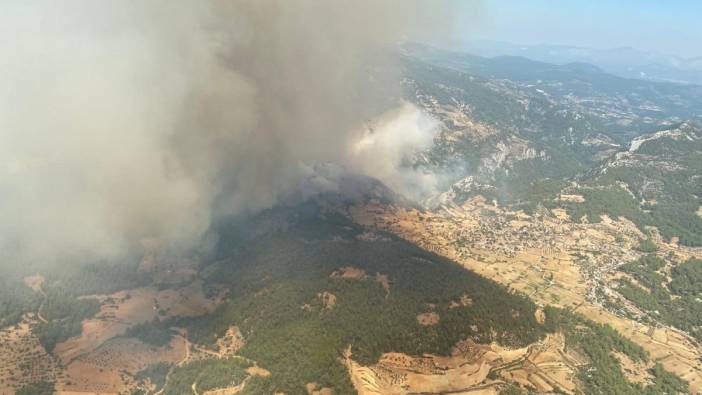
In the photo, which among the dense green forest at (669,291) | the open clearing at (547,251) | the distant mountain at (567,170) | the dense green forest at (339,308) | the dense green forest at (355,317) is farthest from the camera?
the distant mountain at (567,170)

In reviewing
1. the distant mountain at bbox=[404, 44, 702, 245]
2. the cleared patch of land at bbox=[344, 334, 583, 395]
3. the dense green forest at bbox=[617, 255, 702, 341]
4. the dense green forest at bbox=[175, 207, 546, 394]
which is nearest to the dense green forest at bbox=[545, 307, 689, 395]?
the cleared patch of land at bbox=[344, 334, 583, 395]

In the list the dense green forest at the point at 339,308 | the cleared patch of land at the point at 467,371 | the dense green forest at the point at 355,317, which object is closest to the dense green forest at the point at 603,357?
the dense green forest at the point at 355,317

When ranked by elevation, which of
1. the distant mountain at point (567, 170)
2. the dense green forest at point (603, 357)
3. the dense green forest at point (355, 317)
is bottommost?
the dense green forest at point (603, 357)

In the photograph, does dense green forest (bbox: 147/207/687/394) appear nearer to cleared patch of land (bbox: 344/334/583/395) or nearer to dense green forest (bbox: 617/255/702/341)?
cleared patch of land (bbox: 344/334/583/395)

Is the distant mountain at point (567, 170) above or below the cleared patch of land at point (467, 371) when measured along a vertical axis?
above

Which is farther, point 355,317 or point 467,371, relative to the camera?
point 355,317

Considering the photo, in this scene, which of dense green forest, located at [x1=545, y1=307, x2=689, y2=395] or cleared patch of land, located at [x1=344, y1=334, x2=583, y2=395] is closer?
cleared patch of land, located at [x1=344, y1=334, x2=583, y2=395]

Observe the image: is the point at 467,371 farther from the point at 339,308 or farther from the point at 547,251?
the point at 547,251

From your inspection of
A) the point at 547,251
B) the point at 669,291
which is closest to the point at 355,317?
the point at 547,251

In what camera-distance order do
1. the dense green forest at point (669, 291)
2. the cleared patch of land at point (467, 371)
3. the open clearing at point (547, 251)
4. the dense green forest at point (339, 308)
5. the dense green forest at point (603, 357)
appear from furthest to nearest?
1. the dense green forest at point (669, 291)
2. the open clearing at point (547, 251)
3. the dense green forest at point (603, 357)
4. the dense green forest at point (339, 308)
5. the cleared patch of land at point (467, 371)

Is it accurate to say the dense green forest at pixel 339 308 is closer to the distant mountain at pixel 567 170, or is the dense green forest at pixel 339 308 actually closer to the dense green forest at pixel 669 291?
the dense green forest at pixel 669 291

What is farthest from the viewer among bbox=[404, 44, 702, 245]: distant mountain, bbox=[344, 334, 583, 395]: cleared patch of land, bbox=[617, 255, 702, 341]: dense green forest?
bbox=[404, 44, 702, 245]: distant mountain
